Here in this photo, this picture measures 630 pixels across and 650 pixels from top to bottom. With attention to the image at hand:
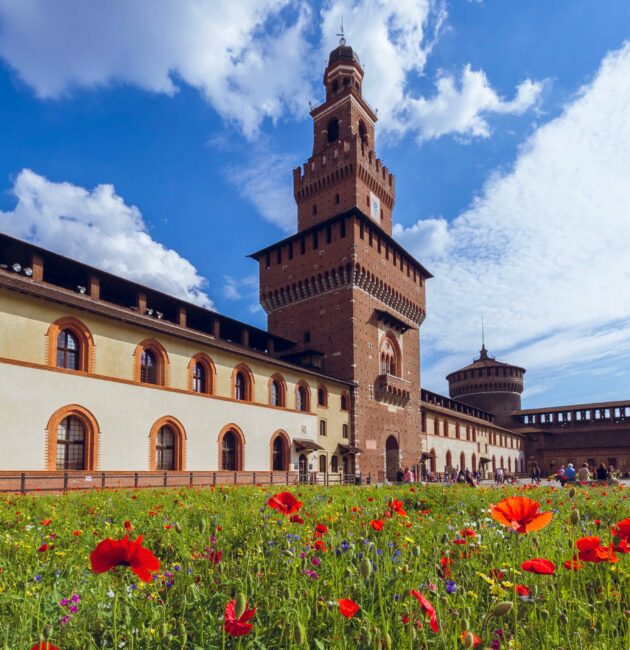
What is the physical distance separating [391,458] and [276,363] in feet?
48.3

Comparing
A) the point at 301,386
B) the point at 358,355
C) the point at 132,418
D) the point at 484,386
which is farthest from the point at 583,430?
the point at 132,418

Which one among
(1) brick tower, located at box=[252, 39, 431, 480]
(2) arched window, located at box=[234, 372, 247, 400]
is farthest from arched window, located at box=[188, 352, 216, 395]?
(1) brick tower, located at box=[252, 39, 431, 480]

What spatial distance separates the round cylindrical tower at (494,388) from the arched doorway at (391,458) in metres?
33.4

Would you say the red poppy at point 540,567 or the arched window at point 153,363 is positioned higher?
the arched window at point 153,363

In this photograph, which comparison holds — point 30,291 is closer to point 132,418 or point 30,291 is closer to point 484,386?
point 132,418

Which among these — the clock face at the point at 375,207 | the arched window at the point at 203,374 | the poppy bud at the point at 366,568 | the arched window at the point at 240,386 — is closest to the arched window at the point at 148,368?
the arched window at the point at 203,374

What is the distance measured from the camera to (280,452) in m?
28.3

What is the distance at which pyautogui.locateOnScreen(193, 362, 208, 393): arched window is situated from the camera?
→ 23.6m

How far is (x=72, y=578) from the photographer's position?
3.54 metres

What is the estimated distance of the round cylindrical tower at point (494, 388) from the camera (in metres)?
68.4

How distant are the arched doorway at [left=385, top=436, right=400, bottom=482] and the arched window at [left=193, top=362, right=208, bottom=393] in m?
17.7

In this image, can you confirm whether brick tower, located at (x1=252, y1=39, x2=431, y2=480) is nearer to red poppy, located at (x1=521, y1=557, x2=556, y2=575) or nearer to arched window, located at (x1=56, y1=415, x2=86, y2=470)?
arched window, located at (x1=56, y1=415, x2=86, y2=470)

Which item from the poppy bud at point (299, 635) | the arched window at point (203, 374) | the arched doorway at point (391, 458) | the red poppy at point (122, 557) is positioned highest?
the arched window at point (203, 374)

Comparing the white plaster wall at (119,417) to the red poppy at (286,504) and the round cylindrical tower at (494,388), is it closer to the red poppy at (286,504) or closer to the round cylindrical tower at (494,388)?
the red poppy at (286,504)
